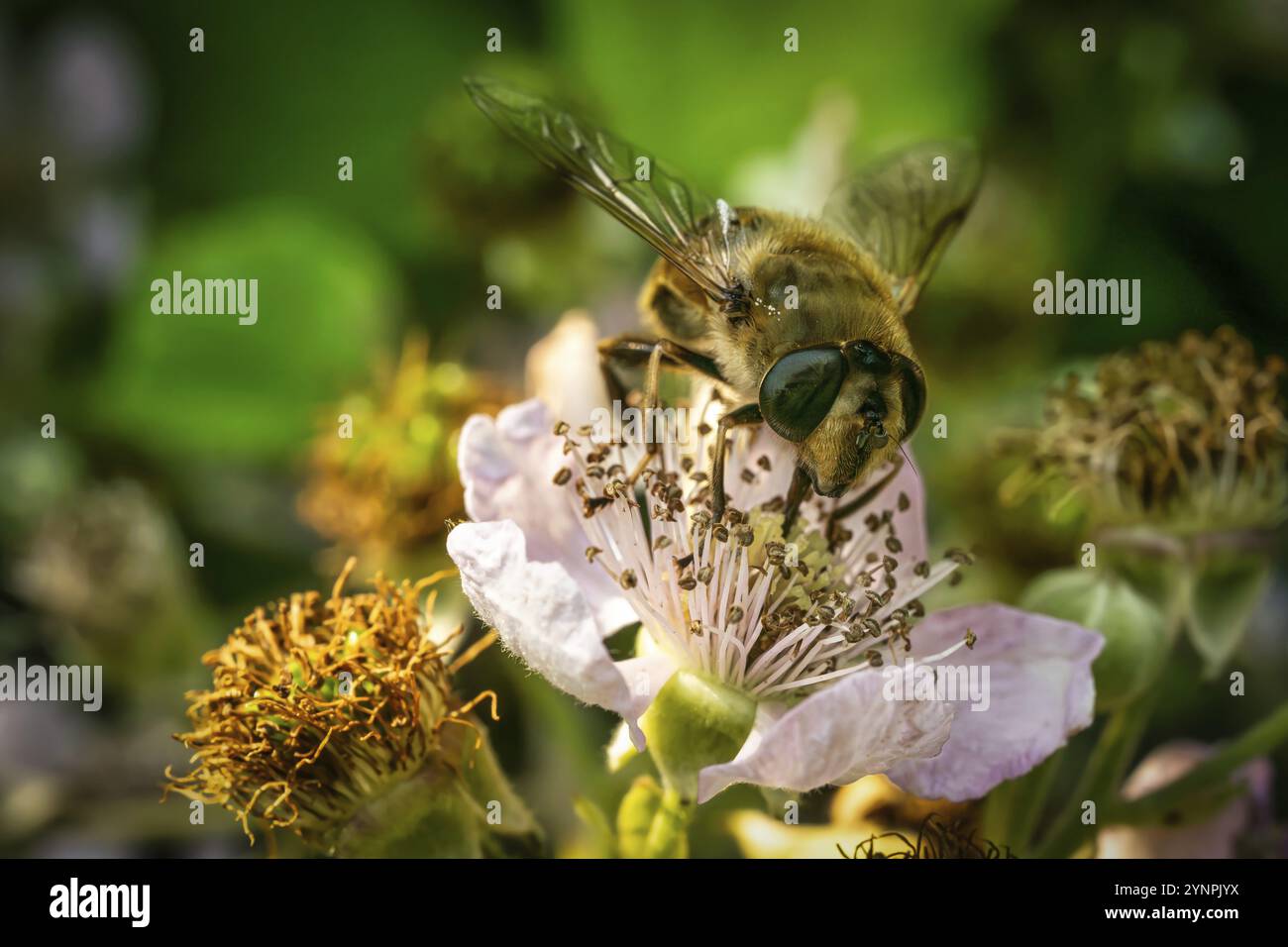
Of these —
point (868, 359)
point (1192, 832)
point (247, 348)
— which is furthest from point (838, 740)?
point (247, 348)

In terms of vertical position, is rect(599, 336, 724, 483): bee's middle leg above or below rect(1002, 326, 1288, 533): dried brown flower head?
above

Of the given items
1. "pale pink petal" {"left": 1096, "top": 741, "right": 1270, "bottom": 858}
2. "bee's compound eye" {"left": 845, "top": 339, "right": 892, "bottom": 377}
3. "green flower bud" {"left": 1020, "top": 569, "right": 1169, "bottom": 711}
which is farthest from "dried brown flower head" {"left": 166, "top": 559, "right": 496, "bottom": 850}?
"pale pink petal" {"left": 1096, "top": 741, "right": 1270, "bottom": 858}

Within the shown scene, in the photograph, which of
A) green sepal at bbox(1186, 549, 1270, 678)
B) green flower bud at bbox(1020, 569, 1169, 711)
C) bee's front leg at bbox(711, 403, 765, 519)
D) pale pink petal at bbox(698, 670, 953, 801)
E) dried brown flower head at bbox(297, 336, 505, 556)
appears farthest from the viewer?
dried brown flower head at bbox(297, 336, 505, 556)

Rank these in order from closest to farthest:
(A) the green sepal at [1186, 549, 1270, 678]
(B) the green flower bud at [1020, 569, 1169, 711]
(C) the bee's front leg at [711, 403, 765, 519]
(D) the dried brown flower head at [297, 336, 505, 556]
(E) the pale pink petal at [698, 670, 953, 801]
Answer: (E) the pale pink petal at [698, 670, 953, 801] → (C) the bee's front leg at [711, 403, 765, 519] → (B) the green flower bud at [1020, 569, 1169, 711] → (A) the green sepal at [1186, 549, 1270, 678] → (D) the dried brown flower head at [297, 336, 505, 556]

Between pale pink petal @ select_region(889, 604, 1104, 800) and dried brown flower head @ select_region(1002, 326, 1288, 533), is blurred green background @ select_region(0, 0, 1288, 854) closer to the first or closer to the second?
dried brown flower head @ select_region(1002, 326, 1288, 533)

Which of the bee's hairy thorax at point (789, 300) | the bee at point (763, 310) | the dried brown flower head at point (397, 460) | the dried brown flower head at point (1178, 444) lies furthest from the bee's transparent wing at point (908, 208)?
the dried brown flower head at point (397, 460)

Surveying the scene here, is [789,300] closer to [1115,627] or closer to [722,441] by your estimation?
[722,441]

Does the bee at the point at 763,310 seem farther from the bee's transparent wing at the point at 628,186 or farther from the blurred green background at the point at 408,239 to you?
the blurred green background at the point at 408,239
